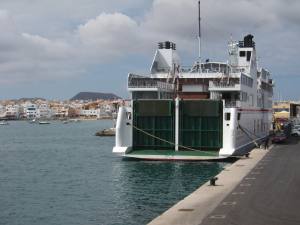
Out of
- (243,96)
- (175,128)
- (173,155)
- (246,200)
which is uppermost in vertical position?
(243,96)

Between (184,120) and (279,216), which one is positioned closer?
(279,216)

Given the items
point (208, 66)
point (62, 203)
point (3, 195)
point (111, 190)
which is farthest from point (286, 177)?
point (208, 66)

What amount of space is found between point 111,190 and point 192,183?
15.7 feet

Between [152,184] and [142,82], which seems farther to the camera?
[142,82]

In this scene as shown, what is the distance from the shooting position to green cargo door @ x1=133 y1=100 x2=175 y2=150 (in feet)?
137

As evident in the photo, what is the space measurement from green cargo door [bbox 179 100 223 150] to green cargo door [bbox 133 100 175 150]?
3.00 feet

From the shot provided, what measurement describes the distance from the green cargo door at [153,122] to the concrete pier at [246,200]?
1027 cm

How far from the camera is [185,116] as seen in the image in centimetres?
4147

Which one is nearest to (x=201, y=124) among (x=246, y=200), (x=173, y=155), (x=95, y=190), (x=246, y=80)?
(x=173, y=155)

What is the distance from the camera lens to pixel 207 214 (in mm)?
18109

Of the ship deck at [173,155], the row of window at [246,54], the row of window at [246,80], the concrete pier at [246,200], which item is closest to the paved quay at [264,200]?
the concrete pier at [246,200]

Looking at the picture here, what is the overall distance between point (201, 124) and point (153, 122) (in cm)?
369

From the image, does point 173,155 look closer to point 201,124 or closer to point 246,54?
point 201,124

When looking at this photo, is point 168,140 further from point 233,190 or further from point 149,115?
point 233,190
